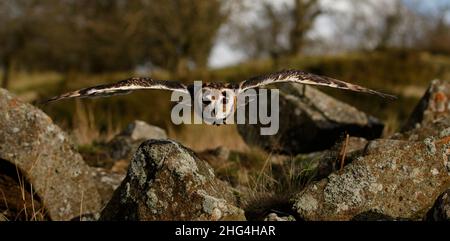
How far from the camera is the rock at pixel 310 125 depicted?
8.29 meters

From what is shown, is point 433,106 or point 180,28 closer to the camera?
point 433,106

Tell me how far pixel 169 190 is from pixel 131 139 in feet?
12.2

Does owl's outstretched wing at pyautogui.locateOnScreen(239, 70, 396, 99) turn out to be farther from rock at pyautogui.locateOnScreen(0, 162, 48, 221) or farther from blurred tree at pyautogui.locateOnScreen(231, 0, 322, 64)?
blurred tree at pyautogui.locateOnScreen(231, 0, 322, 64)

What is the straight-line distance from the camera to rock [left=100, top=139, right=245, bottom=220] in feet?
16.2

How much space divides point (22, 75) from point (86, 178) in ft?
97.4

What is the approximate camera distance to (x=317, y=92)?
8.88 m

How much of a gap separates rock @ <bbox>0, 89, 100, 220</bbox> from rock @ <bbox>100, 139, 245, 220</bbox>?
38.4 inches

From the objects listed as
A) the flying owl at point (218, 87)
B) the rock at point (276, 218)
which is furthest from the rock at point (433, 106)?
the rock at point (276, 218)

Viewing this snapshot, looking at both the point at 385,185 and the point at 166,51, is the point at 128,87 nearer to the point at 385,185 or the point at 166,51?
the point at 385,185

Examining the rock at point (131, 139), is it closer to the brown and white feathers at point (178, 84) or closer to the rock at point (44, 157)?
the rock at point (44, 157)

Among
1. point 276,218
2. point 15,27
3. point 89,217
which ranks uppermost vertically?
point 15,27

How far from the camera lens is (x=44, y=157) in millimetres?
6375

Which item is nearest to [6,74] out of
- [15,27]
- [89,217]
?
[15,27]
